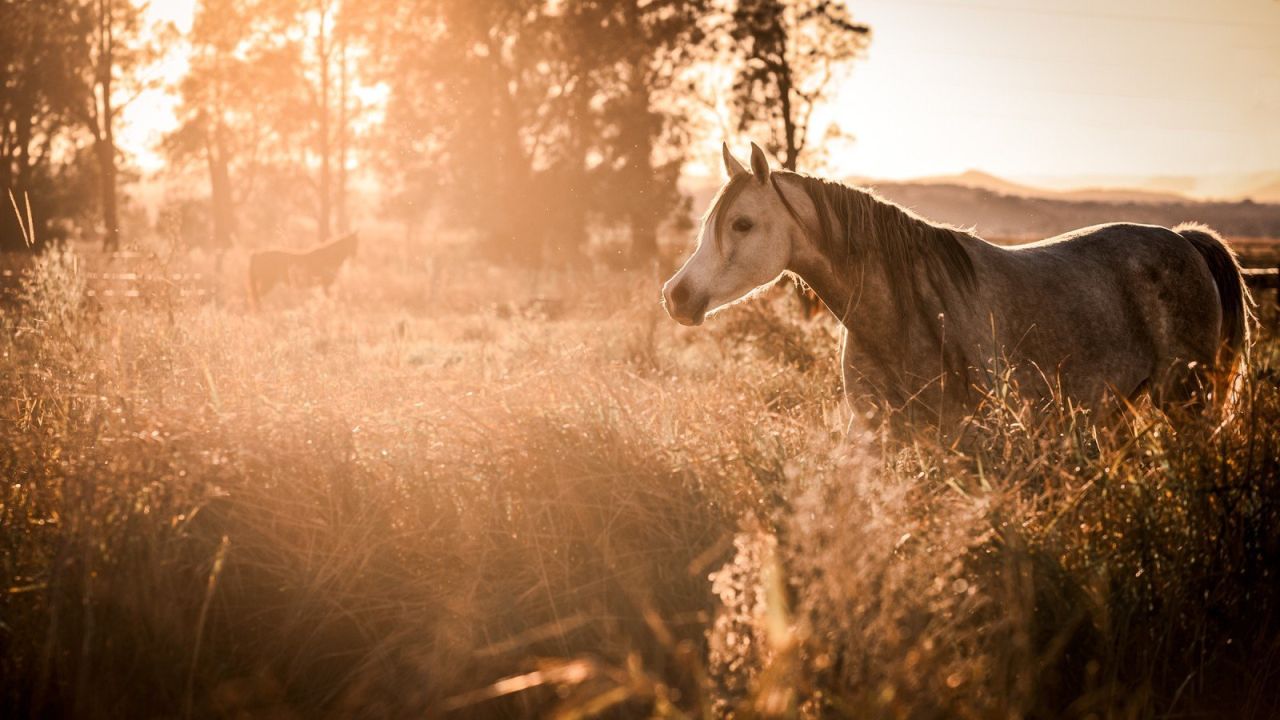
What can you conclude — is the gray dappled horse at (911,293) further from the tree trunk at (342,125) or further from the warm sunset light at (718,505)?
the tree trunk at (342,125)

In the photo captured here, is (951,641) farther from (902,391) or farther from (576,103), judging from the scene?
(576,103)

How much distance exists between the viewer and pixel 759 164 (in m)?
3.81

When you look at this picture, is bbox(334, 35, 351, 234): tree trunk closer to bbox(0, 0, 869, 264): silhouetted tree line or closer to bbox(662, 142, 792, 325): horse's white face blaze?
bbox(0, 0, 869, 264): silhouetted tree line

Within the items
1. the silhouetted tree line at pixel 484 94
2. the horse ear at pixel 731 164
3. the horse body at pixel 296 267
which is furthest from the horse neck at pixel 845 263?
the silhouetted tree line at pixel 484 94

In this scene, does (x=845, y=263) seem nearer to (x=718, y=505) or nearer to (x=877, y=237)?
(x=877, y=237)

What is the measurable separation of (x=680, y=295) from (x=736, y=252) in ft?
1.14

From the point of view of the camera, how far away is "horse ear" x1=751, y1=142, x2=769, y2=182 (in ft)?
12.1

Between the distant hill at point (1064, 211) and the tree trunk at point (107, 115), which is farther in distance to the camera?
the distant hill at point (1064, 211)

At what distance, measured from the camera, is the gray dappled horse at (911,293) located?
3.94 meters

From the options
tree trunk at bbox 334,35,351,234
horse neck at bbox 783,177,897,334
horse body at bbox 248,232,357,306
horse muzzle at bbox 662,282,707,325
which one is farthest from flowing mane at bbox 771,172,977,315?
tree trunk at bbox 334,35,351,234

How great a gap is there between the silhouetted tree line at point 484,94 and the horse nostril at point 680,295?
19.0m

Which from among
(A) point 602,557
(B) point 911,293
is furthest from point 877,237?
(A) point 602,557

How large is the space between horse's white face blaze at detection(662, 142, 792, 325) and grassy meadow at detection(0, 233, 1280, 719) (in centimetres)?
60

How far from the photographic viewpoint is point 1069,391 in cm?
425
